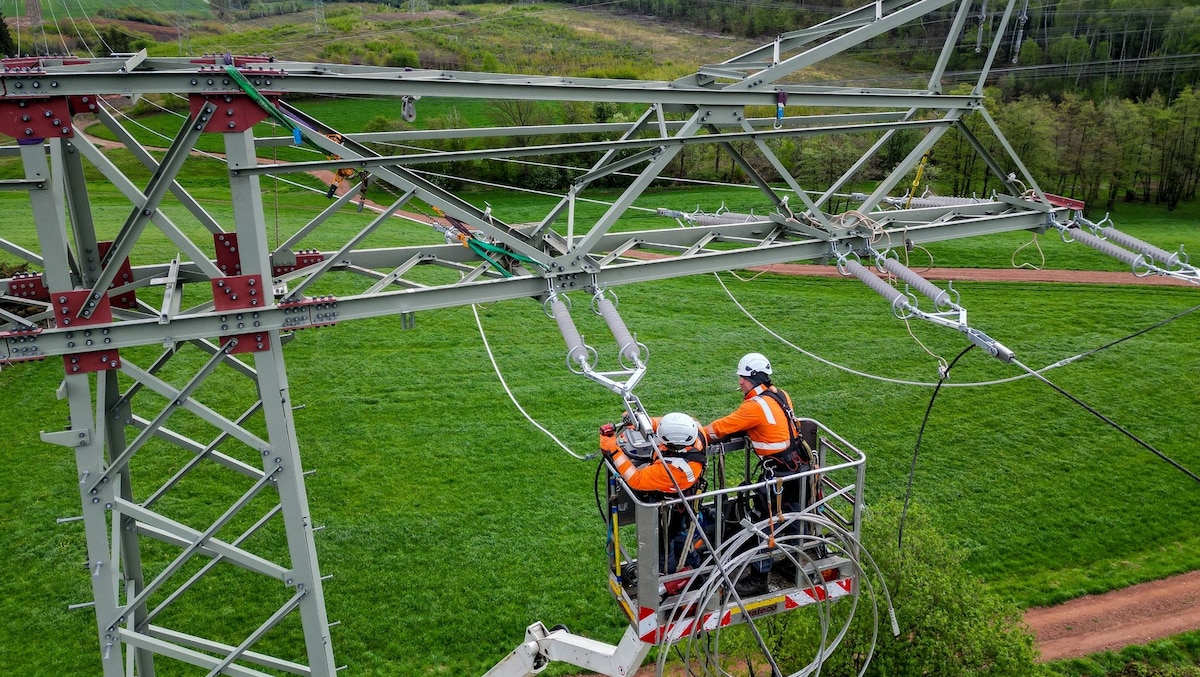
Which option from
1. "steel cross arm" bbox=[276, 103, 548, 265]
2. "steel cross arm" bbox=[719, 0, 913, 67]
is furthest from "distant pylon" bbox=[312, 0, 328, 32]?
"steel cross arm" bbox=[276, 103, 548, 265]

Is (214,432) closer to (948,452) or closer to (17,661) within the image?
(17,661)

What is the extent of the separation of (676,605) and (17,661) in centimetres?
1266

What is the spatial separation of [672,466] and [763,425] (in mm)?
1315

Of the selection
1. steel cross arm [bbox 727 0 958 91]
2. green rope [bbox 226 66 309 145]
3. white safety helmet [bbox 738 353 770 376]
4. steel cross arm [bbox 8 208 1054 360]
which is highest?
steel cross arm [bbox 727 0 958 91]

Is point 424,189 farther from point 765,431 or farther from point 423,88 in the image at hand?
point 765,431

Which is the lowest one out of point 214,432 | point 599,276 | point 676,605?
point 214,432

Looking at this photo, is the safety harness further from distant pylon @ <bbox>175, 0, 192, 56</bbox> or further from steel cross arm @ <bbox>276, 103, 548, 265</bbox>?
distant pylon @ <bbox>175, 0, 192, 56</bbox>

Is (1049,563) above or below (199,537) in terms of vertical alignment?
below

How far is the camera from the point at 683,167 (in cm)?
5300

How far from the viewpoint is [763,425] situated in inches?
362

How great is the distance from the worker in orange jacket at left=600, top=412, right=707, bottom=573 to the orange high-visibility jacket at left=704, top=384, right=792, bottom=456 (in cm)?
53

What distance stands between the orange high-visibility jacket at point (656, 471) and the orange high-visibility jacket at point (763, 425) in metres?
0.56

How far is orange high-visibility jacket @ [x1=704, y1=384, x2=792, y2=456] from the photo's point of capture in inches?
362

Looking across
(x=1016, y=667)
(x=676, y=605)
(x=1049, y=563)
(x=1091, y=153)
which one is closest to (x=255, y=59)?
(x=676, y=605)
